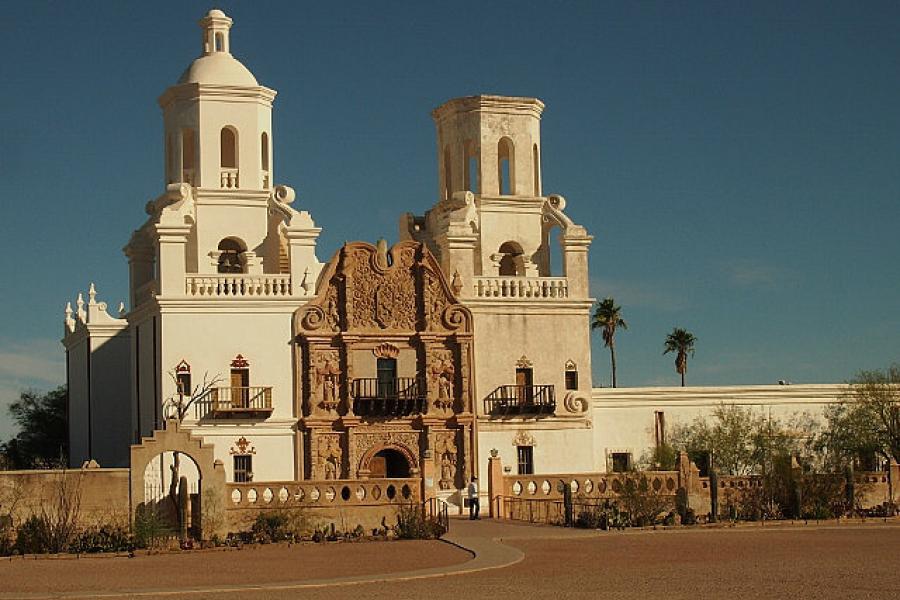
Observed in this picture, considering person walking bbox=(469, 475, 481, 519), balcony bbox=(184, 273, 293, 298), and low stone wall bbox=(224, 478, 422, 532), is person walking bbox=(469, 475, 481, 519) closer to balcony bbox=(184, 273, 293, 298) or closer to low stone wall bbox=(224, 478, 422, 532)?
low stone wall bbox=(224, 478, 422, 532)

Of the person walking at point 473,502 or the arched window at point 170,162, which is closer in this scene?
the person walking at point 473,502

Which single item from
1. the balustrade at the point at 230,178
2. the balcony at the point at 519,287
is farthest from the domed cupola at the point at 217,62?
the balcony at the point at 519,287

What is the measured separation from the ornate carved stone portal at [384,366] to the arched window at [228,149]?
517cm

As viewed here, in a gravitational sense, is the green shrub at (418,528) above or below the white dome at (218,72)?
below

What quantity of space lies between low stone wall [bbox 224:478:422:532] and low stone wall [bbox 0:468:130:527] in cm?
268

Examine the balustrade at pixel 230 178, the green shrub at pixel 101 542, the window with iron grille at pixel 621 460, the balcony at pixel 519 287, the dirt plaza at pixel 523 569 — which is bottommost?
the dirt plaza at pixel 523 569

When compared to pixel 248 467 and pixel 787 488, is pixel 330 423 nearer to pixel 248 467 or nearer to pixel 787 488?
pixel 248 467

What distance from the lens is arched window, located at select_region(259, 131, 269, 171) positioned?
5512cm

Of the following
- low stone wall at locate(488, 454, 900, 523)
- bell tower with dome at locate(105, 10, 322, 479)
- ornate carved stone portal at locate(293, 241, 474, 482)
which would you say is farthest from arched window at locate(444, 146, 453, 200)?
low stone wall at locate(488, 454, 900, 523)

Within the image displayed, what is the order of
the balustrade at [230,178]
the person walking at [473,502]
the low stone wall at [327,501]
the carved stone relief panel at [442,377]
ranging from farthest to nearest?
the balustrade at [230,178], the carved stone relief panel at [442,377], the person walking at [473,502], the low stone wall at [327,501]

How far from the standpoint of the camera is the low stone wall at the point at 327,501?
41.0m

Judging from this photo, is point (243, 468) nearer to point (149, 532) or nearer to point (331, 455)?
point (331, 455)

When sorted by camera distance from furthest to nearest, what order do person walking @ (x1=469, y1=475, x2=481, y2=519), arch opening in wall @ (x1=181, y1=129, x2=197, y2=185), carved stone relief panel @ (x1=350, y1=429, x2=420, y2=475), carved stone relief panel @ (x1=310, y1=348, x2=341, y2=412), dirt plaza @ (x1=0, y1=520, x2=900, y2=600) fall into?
arch opening in wall @ (x1=181, y1=129, x2=197, y2=185) → carved stone relief panel @ (x1=350, y1=429, x2=420, y2=475) → carved stone relief panel @ (x1=310, y1=348, x2=341, y2=412) → person walking @ (x1=469, y1=475, x2=481, y2=519) → dirt plaza @ (x1=0, y1=520, x2=900, y2=600)

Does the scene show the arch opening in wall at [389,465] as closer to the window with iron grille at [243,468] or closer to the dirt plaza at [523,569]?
the window with iron grille at [243,468]
